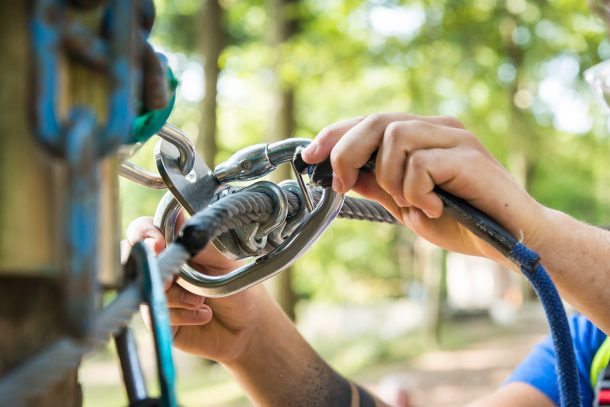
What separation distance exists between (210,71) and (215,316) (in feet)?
23.4

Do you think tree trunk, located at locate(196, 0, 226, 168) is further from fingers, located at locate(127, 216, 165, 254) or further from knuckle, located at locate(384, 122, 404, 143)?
knuckle, located at locate(384, 122, 404, 143)

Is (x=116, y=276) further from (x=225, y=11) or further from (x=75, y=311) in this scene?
(x=225, y=11)

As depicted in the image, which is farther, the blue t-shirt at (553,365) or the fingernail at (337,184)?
the blue t-shirt at (553,365)

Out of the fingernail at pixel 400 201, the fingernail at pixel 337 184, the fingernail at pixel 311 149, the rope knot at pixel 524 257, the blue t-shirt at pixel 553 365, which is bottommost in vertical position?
the blue t-shirt at pixel 553 365

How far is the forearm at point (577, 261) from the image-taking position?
0.95 meters

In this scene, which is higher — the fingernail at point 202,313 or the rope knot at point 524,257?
the rope knot at point 524,257

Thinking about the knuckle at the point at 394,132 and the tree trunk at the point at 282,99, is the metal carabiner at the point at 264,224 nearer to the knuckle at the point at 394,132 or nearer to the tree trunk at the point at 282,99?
the knuckle at the point at 394,132

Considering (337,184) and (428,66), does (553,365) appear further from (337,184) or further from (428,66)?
(428,66)

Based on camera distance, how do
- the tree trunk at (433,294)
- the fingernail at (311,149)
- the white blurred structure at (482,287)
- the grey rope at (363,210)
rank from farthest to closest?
the white blurred structure at (482,287) → the tree trunk at (433,294) → the grey rope at (363,210) → the fingernail at (311,149)

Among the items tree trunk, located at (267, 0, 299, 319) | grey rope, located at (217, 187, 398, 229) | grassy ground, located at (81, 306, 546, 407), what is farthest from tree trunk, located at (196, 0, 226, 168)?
grey rope, located at (217, 187, 398, 229)

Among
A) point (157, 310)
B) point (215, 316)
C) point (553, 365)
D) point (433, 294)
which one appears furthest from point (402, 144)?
point (433, 294)

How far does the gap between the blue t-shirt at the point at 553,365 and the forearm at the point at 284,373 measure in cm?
45

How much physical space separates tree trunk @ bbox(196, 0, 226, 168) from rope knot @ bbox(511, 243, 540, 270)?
690 cm

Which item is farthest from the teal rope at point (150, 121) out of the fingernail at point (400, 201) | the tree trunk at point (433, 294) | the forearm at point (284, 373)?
the tree trunk at point (433, 294)
